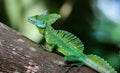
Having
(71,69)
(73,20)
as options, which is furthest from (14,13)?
(71,69)

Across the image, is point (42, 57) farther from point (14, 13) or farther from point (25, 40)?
point (14, 13)

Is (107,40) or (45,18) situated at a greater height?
(107,40)

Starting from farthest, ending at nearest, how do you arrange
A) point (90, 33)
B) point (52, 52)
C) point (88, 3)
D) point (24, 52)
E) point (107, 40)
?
point (88, 3)
point (90, 33)
point (107, 40)
point (52, 52)
point (24, 52)

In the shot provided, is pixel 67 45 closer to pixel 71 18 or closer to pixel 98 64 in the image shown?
pixel 98 64

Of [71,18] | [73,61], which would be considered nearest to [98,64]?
[73,61]

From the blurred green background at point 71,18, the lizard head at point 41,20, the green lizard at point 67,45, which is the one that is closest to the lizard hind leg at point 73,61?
the green lizard at point 67,45

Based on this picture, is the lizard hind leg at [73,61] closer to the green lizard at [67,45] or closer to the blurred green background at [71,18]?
the green lizard at [67,45]
